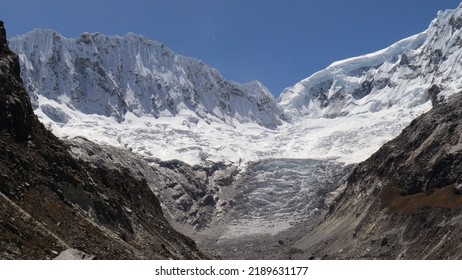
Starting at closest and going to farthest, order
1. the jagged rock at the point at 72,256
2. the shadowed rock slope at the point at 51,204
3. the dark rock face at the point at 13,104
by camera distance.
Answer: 1. the jagged rock at the point at 72,256
2. the shadowed rock slope at the point at 51,204
3. the dark rock face at the point at 13,104

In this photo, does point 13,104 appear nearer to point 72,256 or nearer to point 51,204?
point 51,204

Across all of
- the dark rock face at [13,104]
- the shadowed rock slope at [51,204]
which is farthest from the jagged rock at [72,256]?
the dark rock face at [13,104]

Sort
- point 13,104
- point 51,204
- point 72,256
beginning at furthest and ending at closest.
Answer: point 13,104 → point 51,204 → point 72,256

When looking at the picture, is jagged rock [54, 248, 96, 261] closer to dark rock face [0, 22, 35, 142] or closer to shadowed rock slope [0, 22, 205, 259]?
shadowed rock slope [0, 22, 205, 259]

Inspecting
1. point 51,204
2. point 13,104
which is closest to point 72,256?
point 51,204

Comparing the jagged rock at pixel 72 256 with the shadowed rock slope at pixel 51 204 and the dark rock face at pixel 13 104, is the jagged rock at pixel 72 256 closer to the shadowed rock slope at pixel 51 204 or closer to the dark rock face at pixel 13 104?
the shadowed rock slope at pixel 51 204

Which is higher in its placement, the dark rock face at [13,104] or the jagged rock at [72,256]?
the dark rock face at [13,104]

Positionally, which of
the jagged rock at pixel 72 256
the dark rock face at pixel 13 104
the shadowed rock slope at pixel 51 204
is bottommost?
the jagged rock at pixel 72 256

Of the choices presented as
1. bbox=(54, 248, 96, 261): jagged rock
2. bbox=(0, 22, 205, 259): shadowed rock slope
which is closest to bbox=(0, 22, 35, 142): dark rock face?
bbox=(0, 22, 205, 259): shadowed rock slope

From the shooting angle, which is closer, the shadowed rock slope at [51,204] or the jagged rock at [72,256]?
the jagged rock at [72,256]
